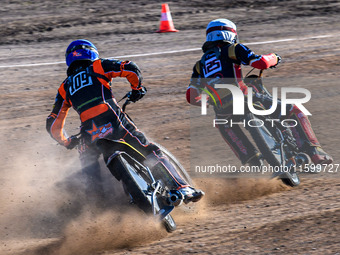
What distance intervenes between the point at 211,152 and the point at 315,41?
771 cm

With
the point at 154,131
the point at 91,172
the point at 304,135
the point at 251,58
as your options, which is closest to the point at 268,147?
the point at 304,135

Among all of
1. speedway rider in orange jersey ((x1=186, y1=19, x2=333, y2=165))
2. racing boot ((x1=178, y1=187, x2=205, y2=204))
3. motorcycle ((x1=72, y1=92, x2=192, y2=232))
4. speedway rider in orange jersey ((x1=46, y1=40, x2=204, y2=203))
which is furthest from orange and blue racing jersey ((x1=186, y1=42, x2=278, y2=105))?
racing boot ((x1=178, y1=187, x2=205, y2=204))

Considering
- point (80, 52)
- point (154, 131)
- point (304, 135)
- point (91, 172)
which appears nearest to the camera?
point (80, 52)

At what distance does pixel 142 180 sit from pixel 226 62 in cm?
225

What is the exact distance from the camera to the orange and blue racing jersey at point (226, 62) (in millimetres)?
7242

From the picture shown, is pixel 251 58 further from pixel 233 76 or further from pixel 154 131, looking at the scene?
pixel 154 131

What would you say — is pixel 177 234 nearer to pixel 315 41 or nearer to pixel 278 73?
pixel 278 73

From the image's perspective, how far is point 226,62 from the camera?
7500 mm

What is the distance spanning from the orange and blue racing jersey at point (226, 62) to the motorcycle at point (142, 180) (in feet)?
5.61

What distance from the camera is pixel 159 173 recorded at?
6.53 m

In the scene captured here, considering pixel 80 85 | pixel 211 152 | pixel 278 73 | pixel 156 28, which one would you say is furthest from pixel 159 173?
pixel 156 28

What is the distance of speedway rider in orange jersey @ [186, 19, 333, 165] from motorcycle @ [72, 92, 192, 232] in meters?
1.54

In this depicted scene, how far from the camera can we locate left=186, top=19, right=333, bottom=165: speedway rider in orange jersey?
292 inches

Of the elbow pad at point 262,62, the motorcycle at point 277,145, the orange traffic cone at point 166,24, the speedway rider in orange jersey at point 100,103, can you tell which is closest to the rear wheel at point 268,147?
the motorcycle at point 277,145
